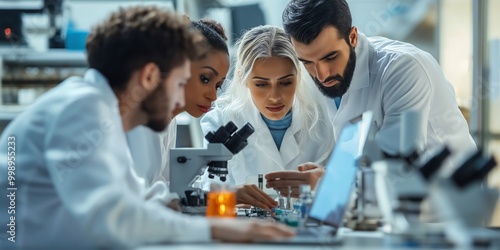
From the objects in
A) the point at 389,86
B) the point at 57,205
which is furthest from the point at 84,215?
the point at 389,86

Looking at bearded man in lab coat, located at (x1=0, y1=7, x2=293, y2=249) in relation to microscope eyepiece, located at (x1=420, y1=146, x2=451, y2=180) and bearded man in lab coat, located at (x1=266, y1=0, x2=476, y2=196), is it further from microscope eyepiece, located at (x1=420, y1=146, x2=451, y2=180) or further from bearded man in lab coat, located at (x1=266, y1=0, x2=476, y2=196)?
bearded man in lab coat, located at (x1=266, y1=0, x2=476, y2=196)

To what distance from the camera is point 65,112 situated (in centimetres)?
171

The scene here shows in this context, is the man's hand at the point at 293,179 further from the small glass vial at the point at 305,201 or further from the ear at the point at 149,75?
the ear at the point at 149,75

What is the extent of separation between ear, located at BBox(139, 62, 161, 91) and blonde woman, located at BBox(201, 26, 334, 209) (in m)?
1.39

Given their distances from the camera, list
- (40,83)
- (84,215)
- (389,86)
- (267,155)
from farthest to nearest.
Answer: (40,83)
(267,155)
(389,86)
(84,215)

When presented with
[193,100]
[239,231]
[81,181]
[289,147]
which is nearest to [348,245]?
[239,231]

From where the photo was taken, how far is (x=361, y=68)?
10.2 feet

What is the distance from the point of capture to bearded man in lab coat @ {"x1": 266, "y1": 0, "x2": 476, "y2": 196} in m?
2.94

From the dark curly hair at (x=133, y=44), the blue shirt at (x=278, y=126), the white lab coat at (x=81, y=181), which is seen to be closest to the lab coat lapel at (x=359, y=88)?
the blue shirt at (x=278, y=126)

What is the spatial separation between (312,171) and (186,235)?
3.69ft

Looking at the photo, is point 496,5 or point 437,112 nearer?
point 437,112

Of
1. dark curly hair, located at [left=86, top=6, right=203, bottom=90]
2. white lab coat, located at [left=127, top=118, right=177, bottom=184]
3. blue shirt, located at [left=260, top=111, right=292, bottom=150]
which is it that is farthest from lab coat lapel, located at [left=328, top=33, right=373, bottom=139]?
dark curly hair, located at [left=86, top=6, right=203, bottom=90]

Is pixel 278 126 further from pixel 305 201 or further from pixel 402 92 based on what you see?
pixel 305 201

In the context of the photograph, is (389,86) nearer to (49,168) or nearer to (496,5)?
(49,168)
